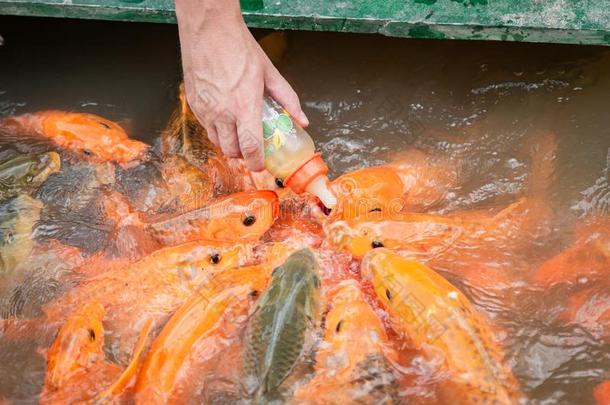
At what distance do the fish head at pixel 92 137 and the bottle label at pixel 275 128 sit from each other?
55.4 inches

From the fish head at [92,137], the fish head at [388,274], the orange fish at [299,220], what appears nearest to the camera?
the fish head at [388,274]

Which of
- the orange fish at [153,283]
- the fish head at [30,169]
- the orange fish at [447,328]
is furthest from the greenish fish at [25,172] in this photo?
the orange fish at [447,328]

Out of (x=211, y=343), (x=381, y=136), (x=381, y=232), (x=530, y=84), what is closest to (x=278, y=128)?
(x=381, y=232)

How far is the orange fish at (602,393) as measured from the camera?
2.54m

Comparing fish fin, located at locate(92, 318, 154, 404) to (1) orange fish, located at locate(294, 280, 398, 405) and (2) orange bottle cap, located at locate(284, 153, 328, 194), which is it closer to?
(1) orange fish, located at locate(294, 280, 398, 405)

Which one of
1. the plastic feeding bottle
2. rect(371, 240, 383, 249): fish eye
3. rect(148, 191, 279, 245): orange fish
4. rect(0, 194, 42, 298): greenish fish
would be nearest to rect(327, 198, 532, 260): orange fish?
rect(371, 240, 383, 249): fish eye

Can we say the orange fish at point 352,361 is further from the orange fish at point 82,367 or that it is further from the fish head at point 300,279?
the orange fish at point 82,367

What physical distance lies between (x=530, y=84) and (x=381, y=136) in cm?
92

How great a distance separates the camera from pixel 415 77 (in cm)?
392

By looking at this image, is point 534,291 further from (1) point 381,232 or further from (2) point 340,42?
(2) point 340,42

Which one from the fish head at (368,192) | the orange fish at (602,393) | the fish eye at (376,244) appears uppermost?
the fish head at (368,192)

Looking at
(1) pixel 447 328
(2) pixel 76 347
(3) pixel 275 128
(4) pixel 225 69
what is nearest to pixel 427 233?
(1) pixel 447 328

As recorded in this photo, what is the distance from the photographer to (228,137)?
2459mm

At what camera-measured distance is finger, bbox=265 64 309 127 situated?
2.53 m
